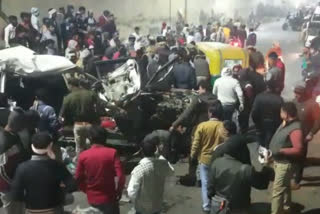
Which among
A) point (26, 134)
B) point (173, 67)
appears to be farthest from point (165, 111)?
point (26, 134)

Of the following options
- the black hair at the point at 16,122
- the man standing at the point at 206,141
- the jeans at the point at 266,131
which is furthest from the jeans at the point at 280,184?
the black hair at the point at 16,122

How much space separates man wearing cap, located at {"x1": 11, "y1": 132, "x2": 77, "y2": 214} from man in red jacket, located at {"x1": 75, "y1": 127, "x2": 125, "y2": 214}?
1.20 feet

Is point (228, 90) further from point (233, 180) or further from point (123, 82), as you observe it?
point (233, 180)

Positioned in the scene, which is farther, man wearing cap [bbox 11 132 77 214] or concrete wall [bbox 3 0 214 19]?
concrete wall [bbox 3 0 214 19]

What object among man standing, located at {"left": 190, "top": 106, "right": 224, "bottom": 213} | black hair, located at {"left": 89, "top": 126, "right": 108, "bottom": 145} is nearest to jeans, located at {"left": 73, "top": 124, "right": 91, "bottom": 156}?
man standing, located at {"left": 190, "top": 106, "right": 224, "bottom": 213}

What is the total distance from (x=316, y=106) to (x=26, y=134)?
14.9 ft

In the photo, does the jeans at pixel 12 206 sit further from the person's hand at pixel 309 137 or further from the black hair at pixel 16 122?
the person's hand at pixel 309 137

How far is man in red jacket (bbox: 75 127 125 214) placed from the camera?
240 inches

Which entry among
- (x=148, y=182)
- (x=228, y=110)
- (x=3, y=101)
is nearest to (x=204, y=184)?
(x=148, y=182)

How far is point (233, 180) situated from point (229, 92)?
5.09 meters

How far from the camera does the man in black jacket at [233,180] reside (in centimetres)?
604

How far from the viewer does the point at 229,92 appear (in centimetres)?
1101

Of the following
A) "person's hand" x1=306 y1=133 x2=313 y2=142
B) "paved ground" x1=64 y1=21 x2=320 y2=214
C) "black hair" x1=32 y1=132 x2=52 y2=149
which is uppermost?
"black hair" x1=32 y1=132 x2=52 y2=149

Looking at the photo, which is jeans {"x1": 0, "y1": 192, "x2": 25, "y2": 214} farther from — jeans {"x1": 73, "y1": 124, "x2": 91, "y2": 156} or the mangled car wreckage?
the mangled car wreckage
